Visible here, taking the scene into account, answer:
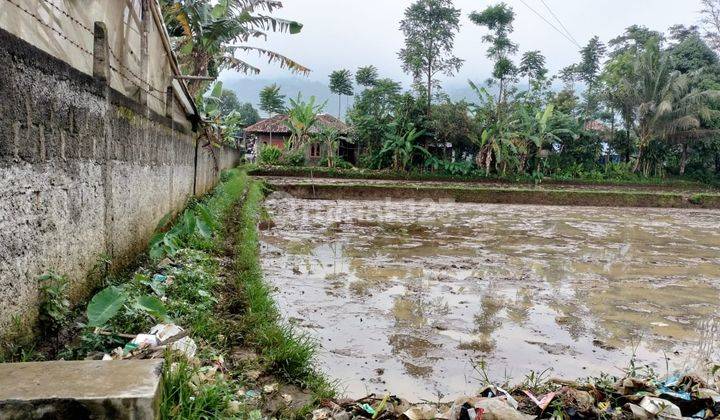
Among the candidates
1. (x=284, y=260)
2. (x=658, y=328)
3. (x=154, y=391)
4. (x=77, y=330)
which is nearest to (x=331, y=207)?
(x=284, y=260)

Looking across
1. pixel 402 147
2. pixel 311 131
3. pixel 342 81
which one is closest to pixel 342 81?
pixel 342 81

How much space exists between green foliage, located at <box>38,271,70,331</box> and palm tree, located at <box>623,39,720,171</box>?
25.1m

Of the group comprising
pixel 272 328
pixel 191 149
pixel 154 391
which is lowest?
pixel 272 328

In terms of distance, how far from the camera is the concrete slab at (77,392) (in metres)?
1.54

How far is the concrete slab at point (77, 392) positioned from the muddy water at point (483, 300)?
4.49ft

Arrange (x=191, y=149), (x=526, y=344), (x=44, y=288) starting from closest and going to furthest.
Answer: (x=44, y=288), (x=526, y=344), (x=191, y=149)

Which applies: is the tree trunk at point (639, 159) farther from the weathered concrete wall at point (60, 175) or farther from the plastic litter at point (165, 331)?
the plastic litter at point (165, 331)

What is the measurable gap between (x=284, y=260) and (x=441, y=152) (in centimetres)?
1955

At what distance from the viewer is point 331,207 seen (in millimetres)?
13484

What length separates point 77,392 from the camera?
1.59 metres

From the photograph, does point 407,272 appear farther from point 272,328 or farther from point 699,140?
point 699,140

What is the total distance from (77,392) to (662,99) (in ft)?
87.7

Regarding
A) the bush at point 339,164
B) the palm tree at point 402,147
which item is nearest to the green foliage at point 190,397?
the palm tree at point 402,147

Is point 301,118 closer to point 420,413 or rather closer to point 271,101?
point 271,101
